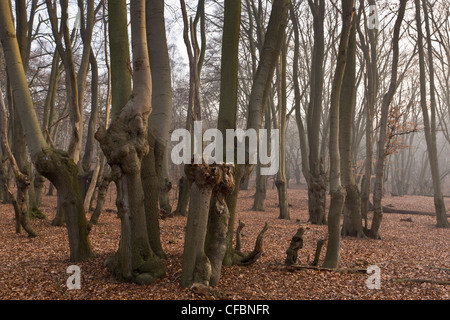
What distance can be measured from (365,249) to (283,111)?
21.7 ft

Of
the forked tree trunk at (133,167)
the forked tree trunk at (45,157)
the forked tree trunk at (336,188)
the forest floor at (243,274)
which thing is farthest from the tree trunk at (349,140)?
the forked tree trunk at (45,157)

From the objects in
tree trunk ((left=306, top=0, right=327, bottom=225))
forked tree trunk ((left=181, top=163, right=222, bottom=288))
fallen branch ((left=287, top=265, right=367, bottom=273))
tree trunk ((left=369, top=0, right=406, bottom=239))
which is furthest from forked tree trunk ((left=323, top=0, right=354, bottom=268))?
→ tree trunk ((left=306, top=0, right=327, bottom=225))

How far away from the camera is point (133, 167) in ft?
13.1

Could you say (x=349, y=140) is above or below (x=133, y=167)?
above

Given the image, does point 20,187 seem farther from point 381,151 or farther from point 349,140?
point 381,151

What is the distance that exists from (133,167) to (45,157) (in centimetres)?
163

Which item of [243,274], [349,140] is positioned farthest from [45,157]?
[349,140]

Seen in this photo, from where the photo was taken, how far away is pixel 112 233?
757cm

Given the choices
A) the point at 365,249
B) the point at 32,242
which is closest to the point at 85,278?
the point at 32,242

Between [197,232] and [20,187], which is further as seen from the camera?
[20,187]

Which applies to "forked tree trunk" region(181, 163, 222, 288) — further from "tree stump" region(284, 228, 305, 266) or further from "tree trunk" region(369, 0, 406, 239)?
"tree trunk" region(369, 0, 406, 239)

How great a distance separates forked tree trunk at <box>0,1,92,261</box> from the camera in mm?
4812

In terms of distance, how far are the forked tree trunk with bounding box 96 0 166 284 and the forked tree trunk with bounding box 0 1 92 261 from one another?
3.39ft

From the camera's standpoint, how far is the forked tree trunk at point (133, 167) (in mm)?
3994
